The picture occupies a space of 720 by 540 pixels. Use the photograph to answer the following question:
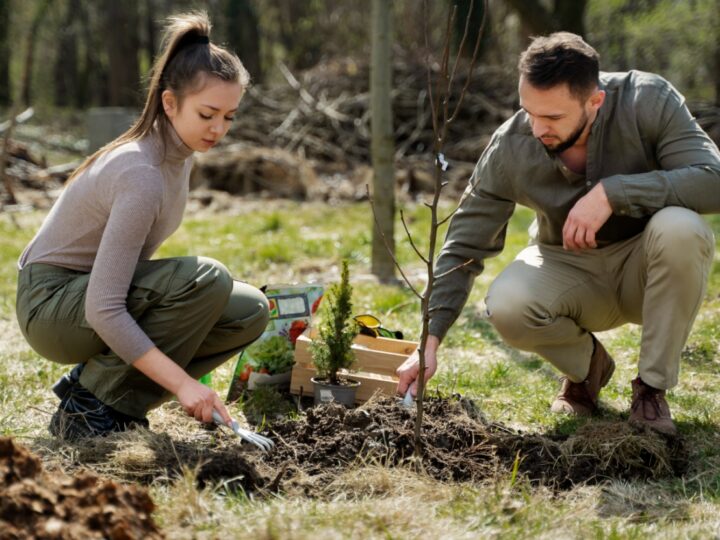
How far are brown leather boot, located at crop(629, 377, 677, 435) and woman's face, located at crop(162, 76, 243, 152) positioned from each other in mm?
1815

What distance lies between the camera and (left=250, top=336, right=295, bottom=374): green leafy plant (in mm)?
3797


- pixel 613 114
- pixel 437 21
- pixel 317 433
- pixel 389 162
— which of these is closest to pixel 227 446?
Result: pixel 317 433

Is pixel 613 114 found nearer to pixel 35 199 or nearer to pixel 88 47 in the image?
pixel 35 199

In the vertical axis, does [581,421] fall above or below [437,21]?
below

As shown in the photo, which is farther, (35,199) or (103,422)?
(35,199)

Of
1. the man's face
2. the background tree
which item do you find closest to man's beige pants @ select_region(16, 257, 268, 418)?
the man's face

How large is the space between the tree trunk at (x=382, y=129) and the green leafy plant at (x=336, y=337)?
2.57m

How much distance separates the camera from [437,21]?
52.6ft

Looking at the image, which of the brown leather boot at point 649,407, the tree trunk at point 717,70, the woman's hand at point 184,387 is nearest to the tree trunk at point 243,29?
the tree trunk at point 717,70

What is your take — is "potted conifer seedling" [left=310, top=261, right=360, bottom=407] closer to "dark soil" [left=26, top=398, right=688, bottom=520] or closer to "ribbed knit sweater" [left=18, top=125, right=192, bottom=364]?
"dark soil" [left=26, top=398, right=688, bottom=520]

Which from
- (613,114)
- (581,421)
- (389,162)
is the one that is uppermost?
(613,114)

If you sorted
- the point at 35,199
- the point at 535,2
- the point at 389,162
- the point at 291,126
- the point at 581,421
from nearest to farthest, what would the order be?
the point at 581,421 → the point at 389,162 → the point at 35,199 → the point at 535,2 → the point at 291,126

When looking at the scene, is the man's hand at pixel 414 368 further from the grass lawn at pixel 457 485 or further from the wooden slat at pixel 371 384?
the grass lawn at pixel 457 485

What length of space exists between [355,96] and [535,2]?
110 inches
